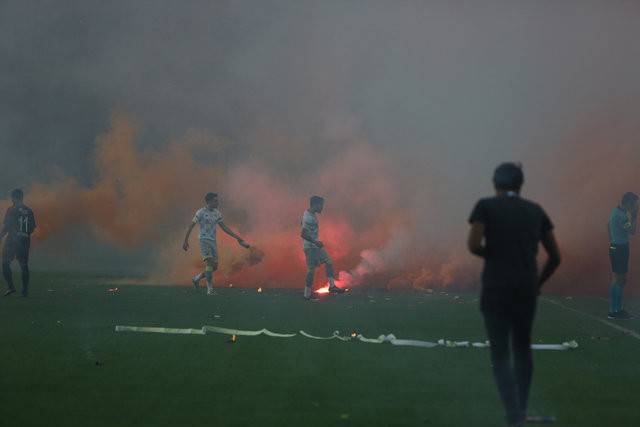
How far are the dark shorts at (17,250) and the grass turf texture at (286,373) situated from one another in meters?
3.98

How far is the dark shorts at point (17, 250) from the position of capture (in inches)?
826

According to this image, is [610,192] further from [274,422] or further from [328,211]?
Result: [274,422]

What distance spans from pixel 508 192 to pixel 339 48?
29216 mm

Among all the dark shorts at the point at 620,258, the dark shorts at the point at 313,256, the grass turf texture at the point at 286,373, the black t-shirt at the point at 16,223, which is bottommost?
the grass turf texture at the point at 286,373

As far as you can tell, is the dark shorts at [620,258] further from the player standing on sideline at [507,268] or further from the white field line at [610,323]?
the player standing on sideline at [507,268]

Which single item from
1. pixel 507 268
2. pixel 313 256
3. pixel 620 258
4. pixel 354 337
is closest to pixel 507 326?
pixel 507 268

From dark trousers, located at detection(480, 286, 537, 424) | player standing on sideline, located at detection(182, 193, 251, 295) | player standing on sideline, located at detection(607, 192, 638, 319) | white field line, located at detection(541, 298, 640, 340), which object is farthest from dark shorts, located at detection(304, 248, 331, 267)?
dark trousers, located at detection(480, 286, 537, 424)

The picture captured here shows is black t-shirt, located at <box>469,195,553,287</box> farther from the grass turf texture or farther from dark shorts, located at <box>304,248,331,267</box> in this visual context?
dark shorts, located at <box>304,248,331,267</box>

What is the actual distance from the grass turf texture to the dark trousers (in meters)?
0.59

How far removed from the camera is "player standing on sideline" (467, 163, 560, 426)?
680 cm

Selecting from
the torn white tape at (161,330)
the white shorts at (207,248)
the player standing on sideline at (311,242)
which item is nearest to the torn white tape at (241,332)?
the torn white tape at (161,330)

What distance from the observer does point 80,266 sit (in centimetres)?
4444

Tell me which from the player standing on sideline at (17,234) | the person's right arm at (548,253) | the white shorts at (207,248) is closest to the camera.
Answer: the person's right arm at (548,253)

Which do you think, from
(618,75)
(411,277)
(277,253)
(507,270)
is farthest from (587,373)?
(618,75)
